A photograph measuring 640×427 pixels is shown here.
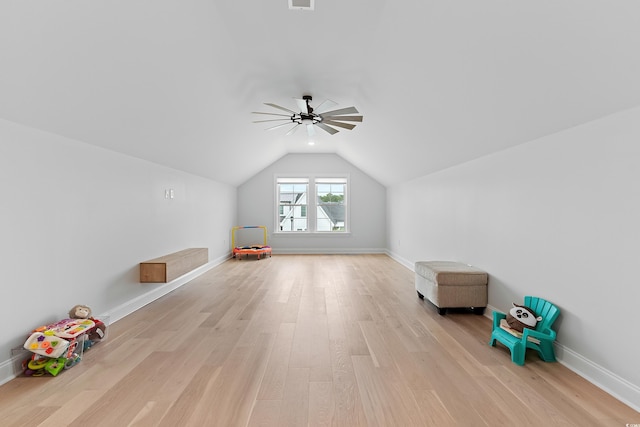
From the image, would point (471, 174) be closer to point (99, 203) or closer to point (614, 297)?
point (614, 297)

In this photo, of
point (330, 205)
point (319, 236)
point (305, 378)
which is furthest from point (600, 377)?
point (330, 205)

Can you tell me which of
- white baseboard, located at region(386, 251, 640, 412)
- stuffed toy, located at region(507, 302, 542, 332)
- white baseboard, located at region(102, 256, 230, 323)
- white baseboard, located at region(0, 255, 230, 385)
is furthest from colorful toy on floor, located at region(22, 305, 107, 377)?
white baseboard, located at region(386, 251, 640, 412)

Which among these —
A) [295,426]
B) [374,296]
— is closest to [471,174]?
[374,296]

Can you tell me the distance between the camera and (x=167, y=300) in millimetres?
4020

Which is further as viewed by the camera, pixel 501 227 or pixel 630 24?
pixel 501 227

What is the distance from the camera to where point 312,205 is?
845 centimetres

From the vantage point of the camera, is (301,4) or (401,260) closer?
(301,4)

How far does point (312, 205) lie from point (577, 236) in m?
6.61

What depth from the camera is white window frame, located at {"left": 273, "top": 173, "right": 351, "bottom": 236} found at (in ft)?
27.3

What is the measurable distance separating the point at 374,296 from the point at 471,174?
83.3 inches

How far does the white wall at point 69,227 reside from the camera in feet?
7.04

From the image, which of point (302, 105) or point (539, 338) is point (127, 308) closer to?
point (302, 105)

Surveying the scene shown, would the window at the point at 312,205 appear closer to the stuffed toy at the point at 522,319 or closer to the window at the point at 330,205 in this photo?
the window at the point at 330,205

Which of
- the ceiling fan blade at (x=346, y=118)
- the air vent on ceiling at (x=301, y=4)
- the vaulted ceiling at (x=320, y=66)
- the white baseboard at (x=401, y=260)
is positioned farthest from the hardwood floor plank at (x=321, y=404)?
the white baseboard at (x=401, y=260)
